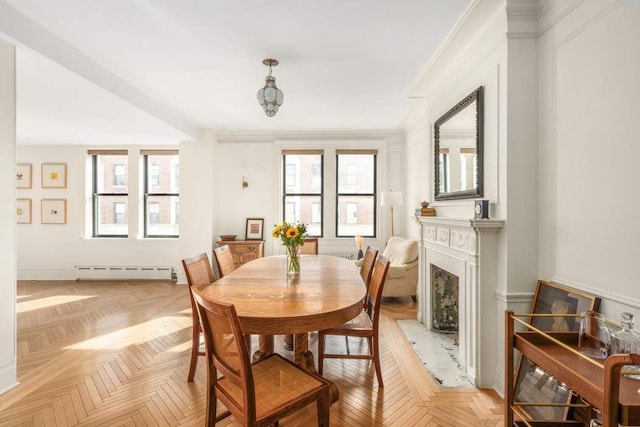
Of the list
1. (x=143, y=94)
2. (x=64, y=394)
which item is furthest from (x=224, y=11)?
(x=64, y=394)

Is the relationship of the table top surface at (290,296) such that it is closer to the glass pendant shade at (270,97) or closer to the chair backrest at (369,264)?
the chair backrest at (369,264)

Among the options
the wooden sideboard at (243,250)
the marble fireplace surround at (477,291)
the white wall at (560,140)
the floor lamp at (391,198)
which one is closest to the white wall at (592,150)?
the white wall at (560,140)

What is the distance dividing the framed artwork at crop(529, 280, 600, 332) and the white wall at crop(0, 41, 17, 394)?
376 centimetres

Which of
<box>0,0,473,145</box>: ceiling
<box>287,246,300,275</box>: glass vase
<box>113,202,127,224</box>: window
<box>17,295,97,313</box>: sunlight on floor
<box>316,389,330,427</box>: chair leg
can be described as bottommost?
<box>17,295,97,313</box>: sunlight on floor

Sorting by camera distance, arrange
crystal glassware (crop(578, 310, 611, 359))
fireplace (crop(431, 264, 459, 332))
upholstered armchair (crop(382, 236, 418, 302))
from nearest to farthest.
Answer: crystal glassware (crop(578, 310, 611, 359))
fireplace (crop(431, 264, 459, 332))
upholstered armchair (crop(382, 236, 418, 302))

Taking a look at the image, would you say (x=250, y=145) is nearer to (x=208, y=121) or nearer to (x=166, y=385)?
(x=208, y=121)

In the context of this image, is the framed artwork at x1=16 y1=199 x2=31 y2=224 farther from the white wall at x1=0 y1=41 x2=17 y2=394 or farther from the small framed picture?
the white wall at x1=0 y1=41 x2=17 y2=394

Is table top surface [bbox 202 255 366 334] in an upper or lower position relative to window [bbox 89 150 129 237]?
lower

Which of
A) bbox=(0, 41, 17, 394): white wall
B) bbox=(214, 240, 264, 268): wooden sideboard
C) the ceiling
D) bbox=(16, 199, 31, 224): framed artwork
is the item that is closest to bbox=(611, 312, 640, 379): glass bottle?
the ceiling

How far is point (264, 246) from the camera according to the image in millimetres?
5531

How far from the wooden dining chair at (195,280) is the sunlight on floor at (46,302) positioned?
127 inches

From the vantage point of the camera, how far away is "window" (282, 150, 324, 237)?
222 inches

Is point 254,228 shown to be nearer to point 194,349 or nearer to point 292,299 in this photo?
point 194,349

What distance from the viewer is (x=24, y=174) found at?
563cm
